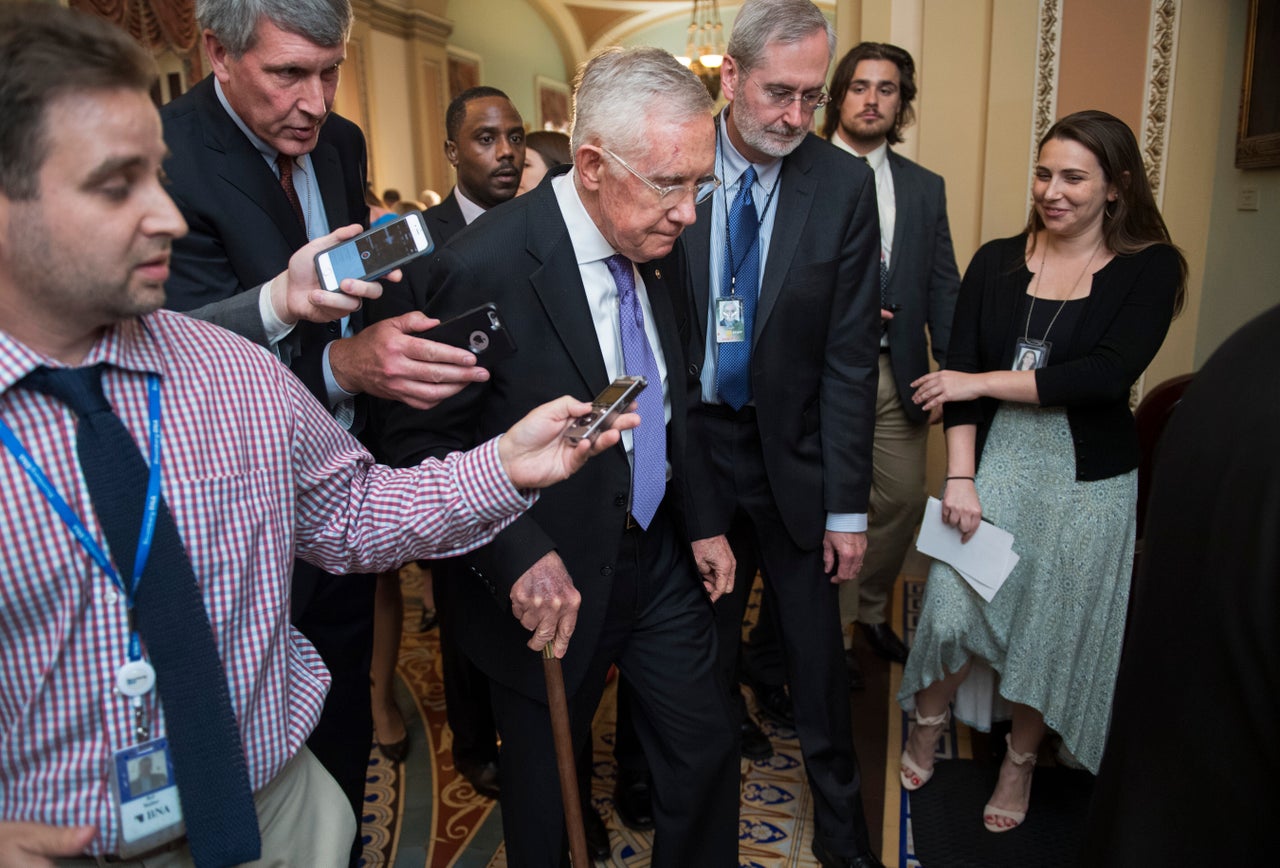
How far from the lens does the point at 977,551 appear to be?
2676mm

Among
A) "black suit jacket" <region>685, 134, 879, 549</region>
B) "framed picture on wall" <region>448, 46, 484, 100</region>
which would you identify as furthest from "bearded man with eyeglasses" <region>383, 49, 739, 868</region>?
"framed picture on wall" <region>448, 46, 484, 100</region>

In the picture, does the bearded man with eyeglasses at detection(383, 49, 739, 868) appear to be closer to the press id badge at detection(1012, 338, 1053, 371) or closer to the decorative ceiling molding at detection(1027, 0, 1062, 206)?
the press id badge at detection(1012, 338, 1053, 371)

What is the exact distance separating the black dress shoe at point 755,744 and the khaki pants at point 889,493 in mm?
690

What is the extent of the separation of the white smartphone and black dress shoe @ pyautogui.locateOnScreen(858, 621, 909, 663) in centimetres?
295

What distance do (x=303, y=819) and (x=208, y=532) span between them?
1.56 ft

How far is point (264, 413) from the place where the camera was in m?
1.26

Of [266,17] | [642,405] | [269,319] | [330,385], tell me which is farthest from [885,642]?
[266,17]

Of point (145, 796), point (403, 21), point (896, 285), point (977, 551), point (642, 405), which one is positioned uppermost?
point (403, 21)

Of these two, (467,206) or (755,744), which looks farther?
(467,206)

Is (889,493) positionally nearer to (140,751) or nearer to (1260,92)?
(1260,92)

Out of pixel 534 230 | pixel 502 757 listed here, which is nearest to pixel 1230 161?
pixel 534 230

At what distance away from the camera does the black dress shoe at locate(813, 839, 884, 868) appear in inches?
98.0

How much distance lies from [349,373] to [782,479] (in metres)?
1.17

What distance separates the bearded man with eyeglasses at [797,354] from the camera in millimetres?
2436
